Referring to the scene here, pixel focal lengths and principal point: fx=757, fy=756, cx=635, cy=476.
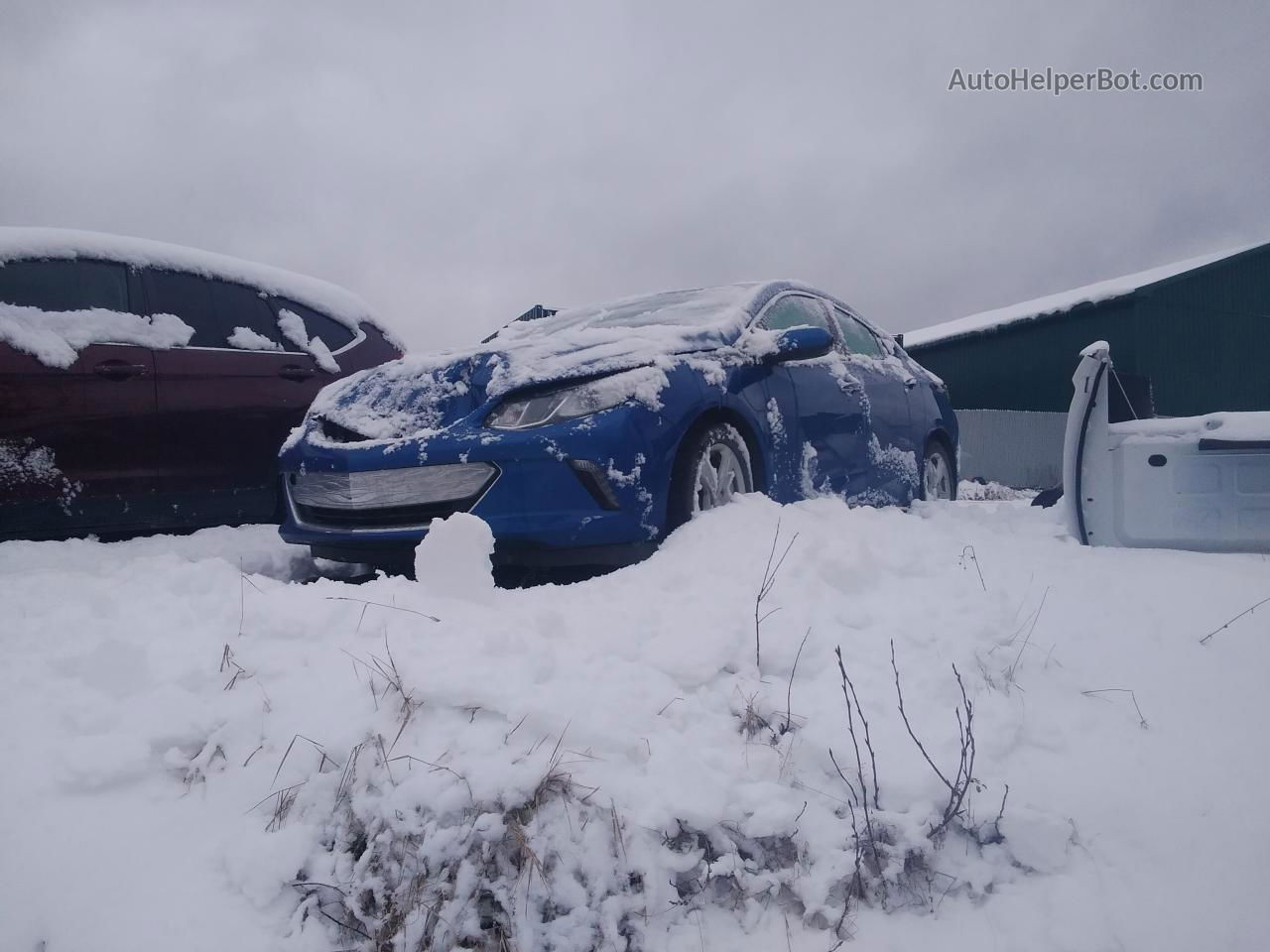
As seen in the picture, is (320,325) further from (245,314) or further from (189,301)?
(189,301)

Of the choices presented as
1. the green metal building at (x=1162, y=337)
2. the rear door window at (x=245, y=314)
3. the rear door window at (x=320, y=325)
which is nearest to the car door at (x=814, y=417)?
the rear door window at (x=320, y=325)

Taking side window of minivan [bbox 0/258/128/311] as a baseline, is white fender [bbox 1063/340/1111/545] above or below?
below

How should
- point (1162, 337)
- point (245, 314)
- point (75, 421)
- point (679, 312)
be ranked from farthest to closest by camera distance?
1. point (1162, 337)
2. point (245, 314)
3. point (679, 312)
4. point (75, 421)

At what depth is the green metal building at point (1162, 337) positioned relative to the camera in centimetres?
1583

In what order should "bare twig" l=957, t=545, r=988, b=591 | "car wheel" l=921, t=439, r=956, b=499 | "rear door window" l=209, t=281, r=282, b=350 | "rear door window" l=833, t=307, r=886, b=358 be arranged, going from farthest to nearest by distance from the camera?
1. "car wheel" l=921, t=439, r=956, b=499
2. "rear door window" l=833, t=307, r=886, b=358
3. "rear door window" l=209, t=281, r=282, b=350
4. "bare twig" l=957, t=545, r=988, b=591

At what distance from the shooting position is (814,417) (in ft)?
11.7

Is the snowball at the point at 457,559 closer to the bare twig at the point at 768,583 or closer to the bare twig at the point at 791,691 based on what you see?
the bare twig at the point at 768,583

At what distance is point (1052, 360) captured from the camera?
17.2m

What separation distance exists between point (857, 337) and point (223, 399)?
11.7 ft

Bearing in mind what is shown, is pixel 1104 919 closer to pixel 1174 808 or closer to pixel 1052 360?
pixel 1174 808

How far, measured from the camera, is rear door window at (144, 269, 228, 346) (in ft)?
11.8

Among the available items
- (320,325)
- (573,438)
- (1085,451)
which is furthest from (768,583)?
(320,325)

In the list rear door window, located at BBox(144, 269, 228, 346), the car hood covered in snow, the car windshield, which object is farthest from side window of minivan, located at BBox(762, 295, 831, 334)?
rear door window, located at BBox(144, 269, 228, 346)

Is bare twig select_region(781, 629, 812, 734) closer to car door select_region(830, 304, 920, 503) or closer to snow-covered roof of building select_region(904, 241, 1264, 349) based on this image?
car door select_region(830, 304, 920, 503)
